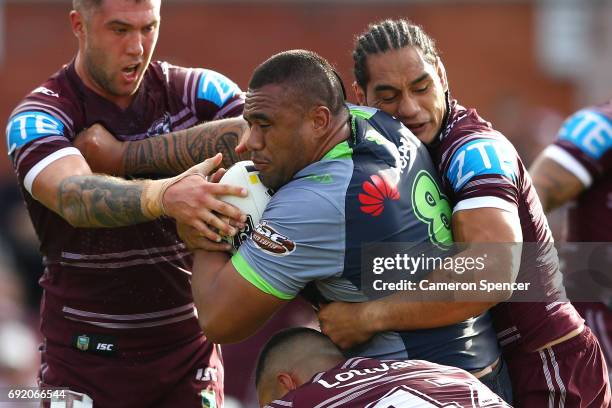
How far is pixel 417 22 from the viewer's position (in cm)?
2364

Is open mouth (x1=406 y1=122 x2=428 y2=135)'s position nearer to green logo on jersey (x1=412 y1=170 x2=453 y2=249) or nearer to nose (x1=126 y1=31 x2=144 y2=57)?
green logo on jersey (x1=412 y1=170 x2=453 y2=249)

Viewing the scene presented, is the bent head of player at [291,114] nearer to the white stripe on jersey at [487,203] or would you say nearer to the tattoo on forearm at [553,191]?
the white stripe on jersey at [487,203]

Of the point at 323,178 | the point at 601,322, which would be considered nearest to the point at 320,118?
the point at 323,178

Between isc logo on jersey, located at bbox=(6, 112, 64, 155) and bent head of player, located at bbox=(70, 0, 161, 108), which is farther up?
bent head of player, located at bbox=(70, 0, 161, 108)

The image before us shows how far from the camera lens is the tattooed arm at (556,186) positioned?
6.58 meters

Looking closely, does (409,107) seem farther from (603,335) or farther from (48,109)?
(603,335)

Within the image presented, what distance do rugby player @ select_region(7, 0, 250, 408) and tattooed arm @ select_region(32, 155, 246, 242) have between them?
0.46 feet

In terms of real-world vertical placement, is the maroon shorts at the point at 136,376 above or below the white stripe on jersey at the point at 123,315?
below

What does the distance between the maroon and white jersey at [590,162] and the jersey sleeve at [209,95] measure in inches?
78.6

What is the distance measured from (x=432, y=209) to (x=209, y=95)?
62.6 inches

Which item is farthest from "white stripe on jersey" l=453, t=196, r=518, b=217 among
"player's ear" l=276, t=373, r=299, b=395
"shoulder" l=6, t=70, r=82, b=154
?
"shoulder" l=6, t=70, r=82, b=154

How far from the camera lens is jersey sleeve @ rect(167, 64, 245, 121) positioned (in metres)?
5.89

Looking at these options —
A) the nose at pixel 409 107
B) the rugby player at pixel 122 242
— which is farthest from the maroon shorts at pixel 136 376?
the nose at pixel 409 107

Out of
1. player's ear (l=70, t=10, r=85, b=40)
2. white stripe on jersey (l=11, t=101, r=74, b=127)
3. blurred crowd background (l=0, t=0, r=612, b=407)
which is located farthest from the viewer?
blurred crowd background (l=0, t=0, r=612, b=407)
